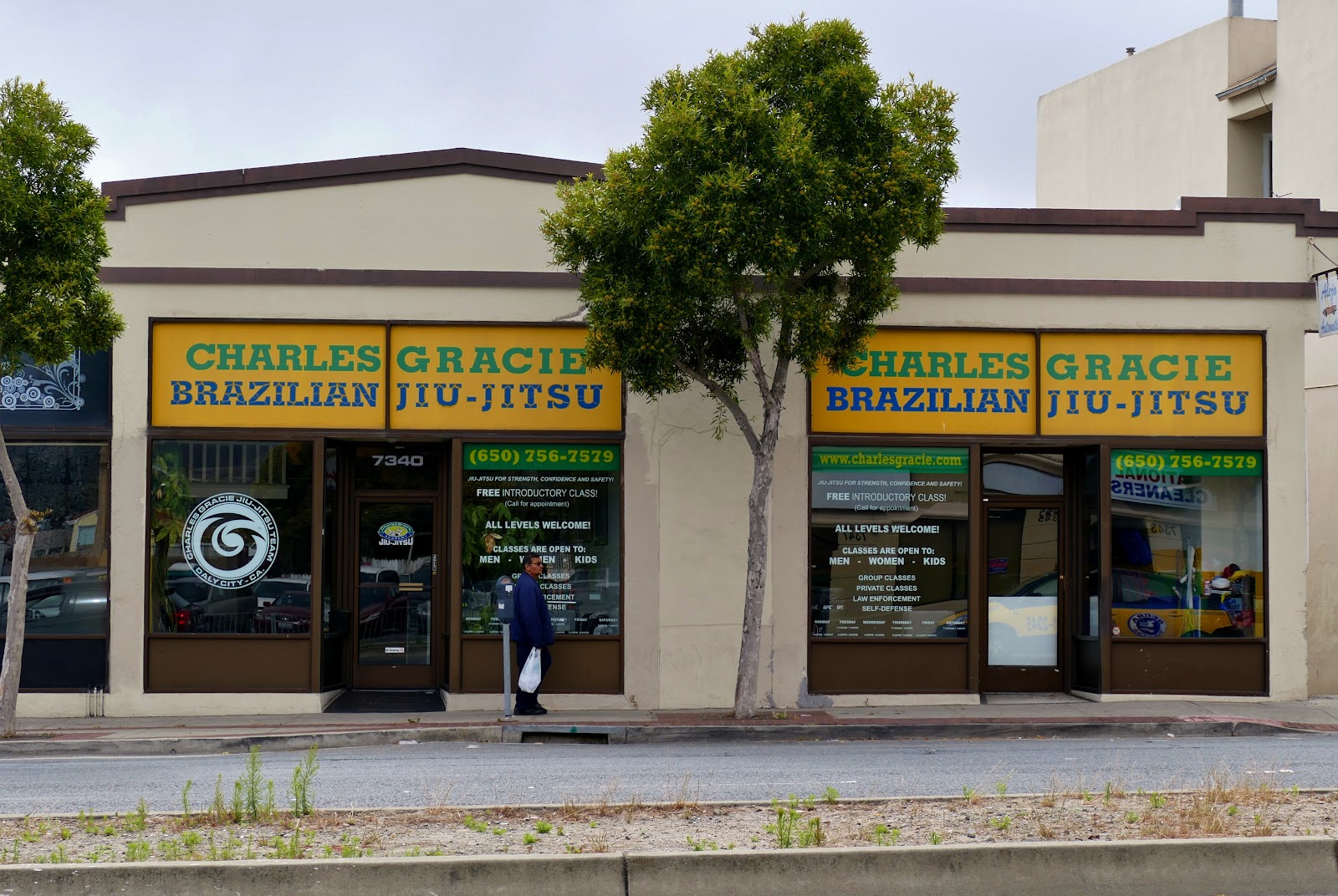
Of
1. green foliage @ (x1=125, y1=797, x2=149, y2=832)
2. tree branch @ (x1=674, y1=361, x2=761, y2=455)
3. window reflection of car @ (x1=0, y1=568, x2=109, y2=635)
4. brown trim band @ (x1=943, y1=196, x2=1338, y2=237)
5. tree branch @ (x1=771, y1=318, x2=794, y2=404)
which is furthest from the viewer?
brown trim band @ (x1=943, y1=196, x2=1338, y2=237)

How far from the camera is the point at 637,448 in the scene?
15047 millimetres

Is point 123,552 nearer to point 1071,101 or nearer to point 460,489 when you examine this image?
point 460,489

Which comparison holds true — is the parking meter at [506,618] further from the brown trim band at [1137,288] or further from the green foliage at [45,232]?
the brown trim band at [1137,288]

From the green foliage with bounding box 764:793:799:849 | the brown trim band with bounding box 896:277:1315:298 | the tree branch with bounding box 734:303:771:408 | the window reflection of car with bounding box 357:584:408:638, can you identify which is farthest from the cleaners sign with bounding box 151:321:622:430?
the green foliage with bounding box 764:793:799:849

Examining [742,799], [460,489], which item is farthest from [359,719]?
[742,799]

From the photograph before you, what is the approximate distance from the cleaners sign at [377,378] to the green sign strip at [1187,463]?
5.66 metres

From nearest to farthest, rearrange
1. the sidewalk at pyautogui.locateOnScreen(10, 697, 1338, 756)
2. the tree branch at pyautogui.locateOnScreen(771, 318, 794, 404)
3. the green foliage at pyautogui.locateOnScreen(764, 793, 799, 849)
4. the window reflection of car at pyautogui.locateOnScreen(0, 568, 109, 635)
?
the green foliage at pyautogui.locateOnScreen(764, 793, 799, 849) < the sidewalk at pyautogui.locateOnScreen(10, 697, 1338, 756) < the tree branch at pyautogui.locateOnScreen(771, 318, 794, 404) < the window reflection of car at pyautogui.locateOnScreen(0, 568, 109, 635)

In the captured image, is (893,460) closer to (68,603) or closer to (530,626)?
(530,626)

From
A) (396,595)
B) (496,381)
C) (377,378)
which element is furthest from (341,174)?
(396,595)

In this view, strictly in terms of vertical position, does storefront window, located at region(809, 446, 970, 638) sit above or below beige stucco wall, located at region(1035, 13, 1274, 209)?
below

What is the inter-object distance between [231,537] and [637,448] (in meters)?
4.49

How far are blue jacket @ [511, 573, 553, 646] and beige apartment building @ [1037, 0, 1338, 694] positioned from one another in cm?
908

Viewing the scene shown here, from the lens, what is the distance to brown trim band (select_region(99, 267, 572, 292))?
1482 centimetres

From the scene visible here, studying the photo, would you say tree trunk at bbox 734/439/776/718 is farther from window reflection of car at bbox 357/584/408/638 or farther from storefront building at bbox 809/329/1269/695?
window reflection of car at bbox 357/584/408/638
